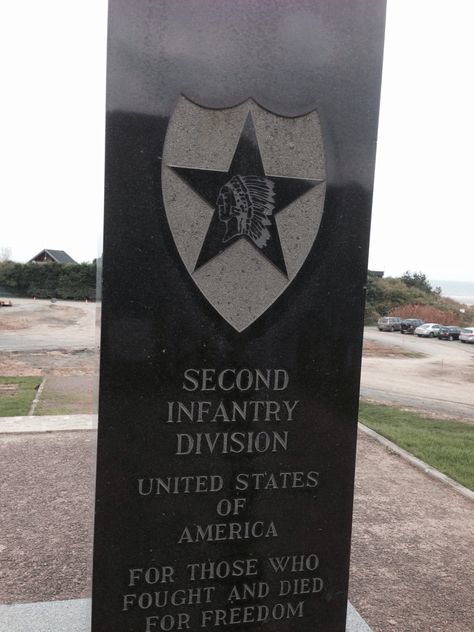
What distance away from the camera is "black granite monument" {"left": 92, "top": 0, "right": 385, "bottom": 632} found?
2.64 metres

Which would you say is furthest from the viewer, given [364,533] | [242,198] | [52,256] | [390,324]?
[52,256]

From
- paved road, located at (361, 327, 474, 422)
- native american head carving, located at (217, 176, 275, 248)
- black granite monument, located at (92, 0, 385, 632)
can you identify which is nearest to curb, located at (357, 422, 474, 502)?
paved road, located at (361, 327, 474, 422)

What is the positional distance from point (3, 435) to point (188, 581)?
6.59m

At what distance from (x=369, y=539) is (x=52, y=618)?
336 cm

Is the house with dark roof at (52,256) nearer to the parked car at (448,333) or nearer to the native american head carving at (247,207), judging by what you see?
the parked car at (448,333)

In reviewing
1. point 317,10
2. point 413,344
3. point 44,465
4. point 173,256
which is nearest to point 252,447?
point 173,256

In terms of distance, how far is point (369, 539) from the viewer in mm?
5773

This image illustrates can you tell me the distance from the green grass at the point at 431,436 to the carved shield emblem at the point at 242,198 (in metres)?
5.83

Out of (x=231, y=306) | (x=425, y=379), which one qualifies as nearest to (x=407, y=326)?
(x=425, y=379)

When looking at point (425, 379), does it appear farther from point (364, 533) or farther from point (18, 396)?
point (364, 533)

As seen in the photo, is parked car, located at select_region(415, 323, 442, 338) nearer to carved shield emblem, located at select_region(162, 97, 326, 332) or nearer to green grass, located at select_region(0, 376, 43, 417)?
green grass, located at select_region(0, 376, 43, 417)

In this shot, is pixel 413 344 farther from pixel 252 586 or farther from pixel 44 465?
pixel 252 586

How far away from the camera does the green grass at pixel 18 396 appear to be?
10383 mm

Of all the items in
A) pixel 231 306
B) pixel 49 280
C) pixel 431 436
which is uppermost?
pixel 231 306
